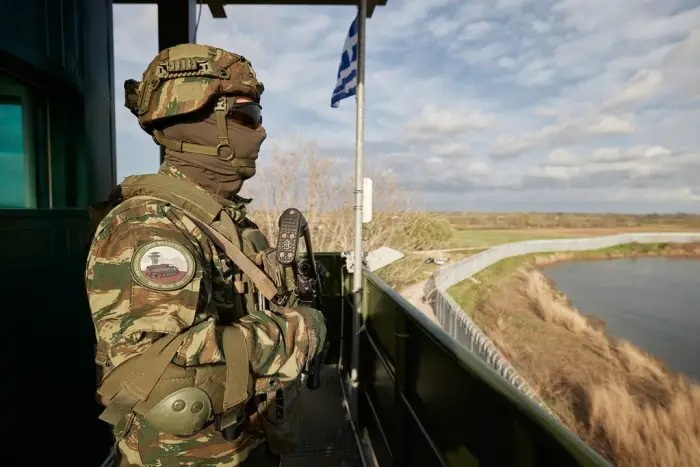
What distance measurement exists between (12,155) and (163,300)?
74.6 inches

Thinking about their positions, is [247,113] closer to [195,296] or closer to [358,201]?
[195,296]

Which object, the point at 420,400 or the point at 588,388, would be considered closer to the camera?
the point at 420,400

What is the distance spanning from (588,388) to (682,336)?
16.1 feet

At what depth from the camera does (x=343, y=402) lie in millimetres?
4145

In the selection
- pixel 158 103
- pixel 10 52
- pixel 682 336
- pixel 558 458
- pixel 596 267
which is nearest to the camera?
pixel 558 458

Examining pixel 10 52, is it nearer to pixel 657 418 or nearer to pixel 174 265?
pixel 174 265

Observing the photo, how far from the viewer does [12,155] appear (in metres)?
2.38

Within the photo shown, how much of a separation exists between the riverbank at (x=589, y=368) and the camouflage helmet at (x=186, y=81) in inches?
305

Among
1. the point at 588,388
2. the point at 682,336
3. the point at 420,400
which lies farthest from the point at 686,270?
the point at 420,400

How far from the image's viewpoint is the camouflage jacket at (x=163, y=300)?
1.22m

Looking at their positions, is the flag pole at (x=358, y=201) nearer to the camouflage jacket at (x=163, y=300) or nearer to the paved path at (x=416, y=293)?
the camouflage jacket at (x=163, y=300)

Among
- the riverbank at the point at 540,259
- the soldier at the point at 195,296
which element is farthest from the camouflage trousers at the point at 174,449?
the riverbank at the point at 540,259

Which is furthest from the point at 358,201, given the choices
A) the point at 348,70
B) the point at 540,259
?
the point at 540,259

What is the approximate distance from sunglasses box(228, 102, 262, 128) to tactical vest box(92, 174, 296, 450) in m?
0.37
